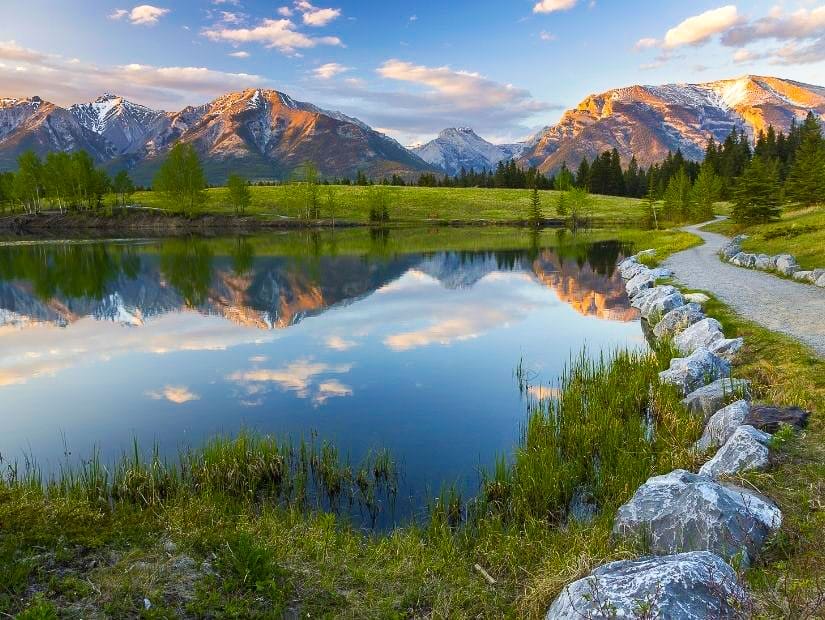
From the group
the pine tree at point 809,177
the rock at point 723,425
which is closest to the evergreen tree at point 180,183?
the pine tree at point 809,177

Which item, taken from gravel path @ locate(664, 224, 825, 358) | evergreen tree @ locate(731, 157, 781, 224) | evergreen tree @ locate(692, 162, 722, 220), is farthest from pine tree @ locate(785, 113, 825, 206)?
gravel path @ locate(664, 224, 825, 358)

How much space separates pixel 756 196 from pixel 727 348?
2172 inches

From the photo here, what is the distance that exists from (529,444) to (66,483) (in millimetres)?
11180

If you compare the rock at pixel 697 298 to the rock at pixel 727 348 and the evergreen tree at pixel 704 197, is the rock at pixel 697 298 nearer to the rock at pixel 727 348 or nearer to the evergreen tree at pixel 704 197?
the rock at pixel 727 348

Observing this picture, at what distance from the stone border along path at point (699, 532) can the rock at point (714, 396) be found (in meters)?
0.03

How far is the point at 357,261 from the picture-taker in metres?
66.7

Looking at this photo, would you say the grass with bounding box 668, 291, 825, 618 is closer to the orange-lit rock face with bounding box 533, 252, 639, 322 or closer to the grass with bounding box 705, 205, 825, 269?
the orange-lit rock face with bounding box 533, 252, 639, 322

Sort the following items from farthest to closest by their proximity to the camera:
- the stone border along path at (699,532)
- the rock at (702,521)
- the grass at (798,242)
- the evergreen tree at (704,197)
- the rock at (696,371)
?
1. the evergreen tree at (704,197)
2. the grass at (798,242)
3. the rock at (696,371)
4. the rock at (702,521)
5. the stone border along path at (699,532)

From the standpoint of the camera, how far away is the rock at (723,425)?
11.9 m

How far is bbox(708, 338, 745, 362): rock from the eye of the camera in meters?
18.1

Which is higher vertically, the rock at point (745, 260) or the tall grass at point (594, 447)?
the rock at point (745, 260)

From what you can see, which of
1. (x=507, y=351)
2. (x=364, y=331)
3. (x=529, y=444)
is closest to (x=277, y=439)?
(x=529, y=444)

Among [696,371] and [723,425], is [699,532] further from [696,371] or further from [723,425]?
[696,371]

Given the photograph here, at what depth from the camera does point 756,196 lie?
62.5 meters
